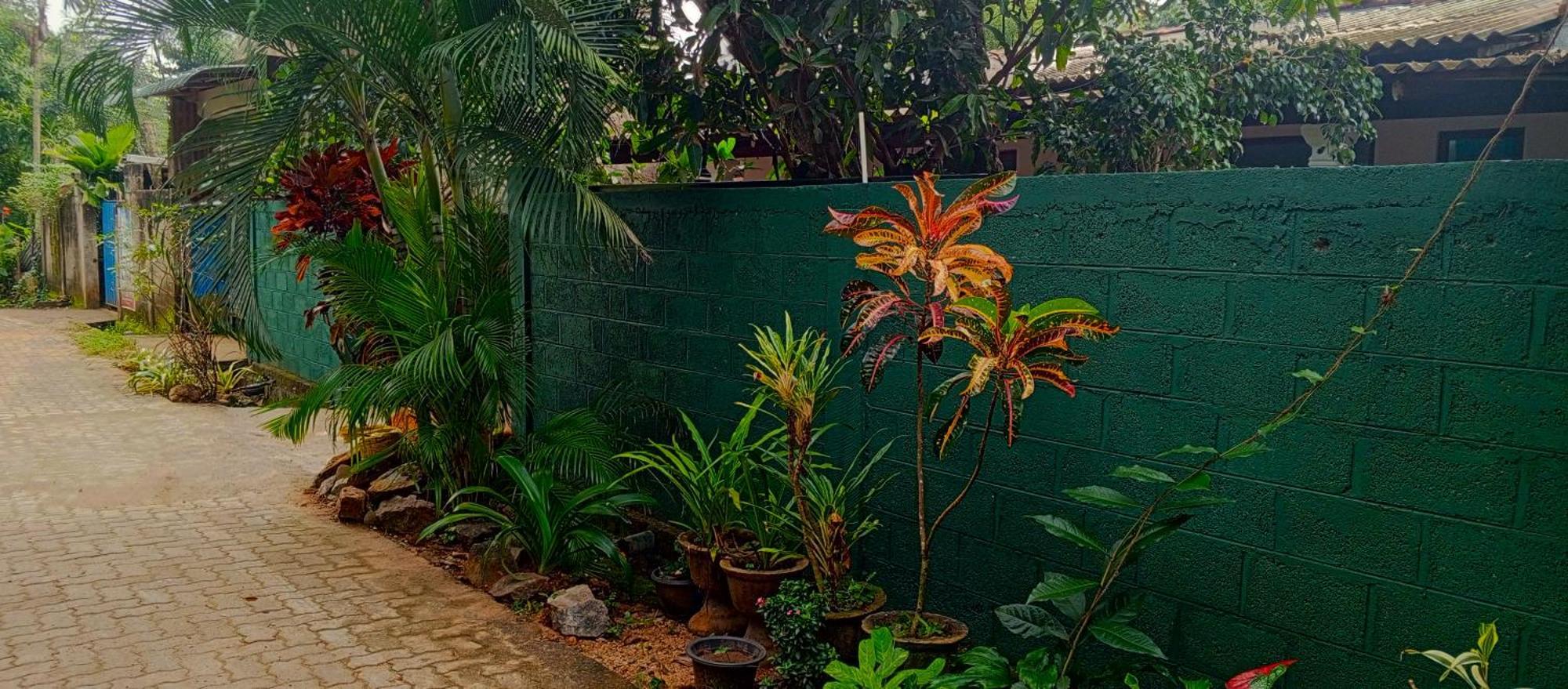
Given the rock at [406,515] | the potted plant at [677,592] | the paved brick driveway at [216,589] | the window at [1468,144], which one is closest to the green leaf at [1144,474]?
the paved brick driveway at [216,589]

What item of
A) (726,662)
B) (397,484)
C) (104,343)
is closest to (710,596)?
(726,662)

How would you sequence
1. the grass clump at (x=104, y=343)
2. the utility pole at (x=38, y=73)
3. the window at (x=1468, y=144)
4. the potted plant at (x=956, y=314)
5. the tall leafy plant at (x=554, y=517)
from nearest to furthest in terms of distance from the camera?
the potted plant at (x=956, y=314), the tall leafy plant at (x=554, y=517), the window at (x=1468, y=144), the grass clump at (x=104, y=343), the utility pole at (x=38, y=73)

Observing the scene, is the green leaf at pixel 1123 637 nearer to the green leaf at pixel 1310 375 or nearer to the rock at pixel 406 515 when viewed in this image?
the green leaf at pixel 1310 375

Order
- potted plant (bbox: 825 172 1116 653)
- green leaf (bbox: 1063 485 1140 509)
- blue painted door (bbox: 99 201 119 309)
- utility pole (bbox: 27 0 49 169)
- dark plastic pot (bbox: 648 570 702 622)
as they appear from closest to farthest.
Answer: green leaf (bbox: 1063 485 1140 509), potted plant (bbox: 825 172 1116 653), dark plastic pot (bbox: 648 570 702 622), blue painted door (bbox: 99 201 119 309), utility pole (bbox: 27 0 49 169)

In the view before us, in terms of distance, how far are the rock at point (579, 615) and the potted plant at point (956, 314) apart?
141cm

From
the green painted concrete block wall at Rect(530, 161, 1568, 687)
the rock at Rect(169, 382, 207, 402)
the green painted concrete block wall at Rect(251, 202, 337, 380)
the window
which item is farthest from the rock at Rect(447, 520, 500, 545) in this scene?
the window

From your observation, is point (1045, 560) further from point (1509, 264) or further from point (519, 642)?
point (519, 642)

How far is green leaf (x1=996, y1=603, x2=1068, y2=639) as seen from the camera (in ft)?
11.0

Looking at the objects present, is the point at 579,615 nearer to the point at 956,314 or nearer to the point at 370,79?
the point at 956,314

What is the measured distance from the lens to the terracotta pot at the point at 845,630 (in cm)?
392

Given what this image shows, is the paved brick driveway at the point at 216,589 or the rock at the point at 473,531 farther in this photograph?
the rock at the point at 473,531

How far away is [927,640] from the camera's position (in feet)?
12.0

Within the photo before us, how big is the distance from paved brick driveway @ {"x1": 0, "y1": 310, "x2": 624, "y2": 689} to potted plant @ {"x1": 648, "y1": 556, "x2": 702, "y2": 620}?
50 cm

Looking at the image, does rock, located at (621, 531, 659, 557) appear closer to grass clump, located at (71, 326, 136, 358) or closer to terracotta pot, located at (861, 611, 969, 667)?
terracotta pot, located at (861, 611, 969, 667)
